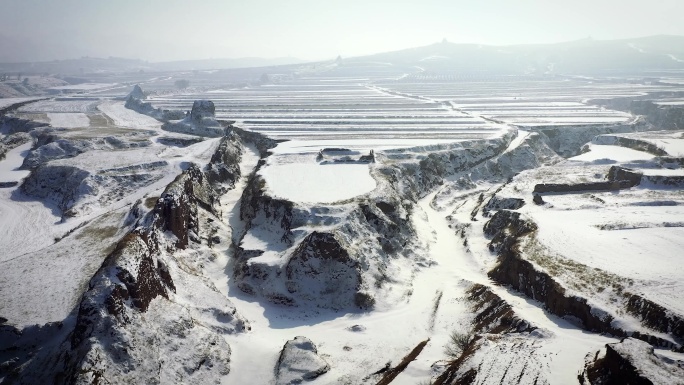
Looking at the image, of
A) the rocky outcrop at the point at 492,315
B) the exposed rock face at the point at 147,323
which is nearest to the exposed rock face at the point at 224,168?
the exposed rock face at the point at 147,323

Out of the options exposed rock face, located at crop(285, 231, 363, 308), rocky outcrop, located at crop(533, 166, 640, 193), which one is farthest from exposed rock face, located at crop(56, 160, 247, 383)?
rocky outcrop, located at crop(533, 166, 640, 193)

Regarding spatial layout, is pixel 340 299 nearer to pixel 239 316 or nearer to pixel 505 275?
pixel 239 316

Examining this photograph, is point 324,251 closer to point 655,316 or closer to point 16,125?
point 655,316

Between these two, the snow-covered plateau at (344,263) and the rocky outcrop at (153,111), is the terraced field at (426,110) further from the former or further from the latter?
the snow-covered plateau at (344,263)

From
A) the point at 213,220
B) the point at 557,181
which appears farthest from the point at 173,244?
the point at 557,181

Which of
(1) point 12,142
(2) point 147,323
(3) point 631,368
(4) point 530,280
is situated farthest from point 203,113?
(3) point 631,368

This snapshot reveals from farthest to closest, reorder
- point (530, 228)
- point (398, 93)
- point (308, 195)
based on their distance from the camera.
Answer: point (398, 93)
point (308, 195)
point (530, 228)
